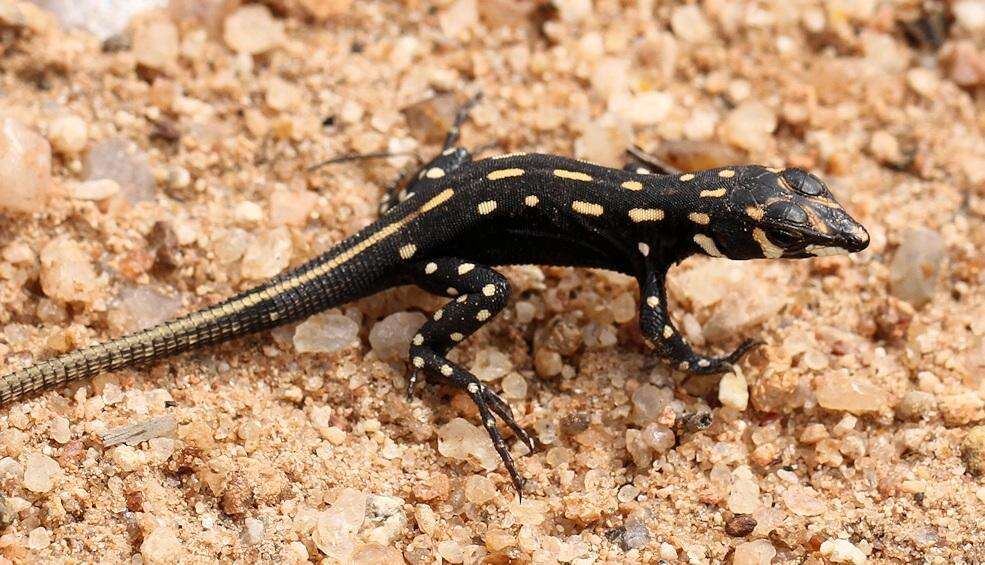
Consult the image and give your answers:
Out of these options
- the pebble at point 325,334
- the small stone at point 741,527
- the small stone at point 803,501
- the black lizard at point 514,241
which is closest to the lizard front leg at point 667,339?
the black lizard at point 514,241

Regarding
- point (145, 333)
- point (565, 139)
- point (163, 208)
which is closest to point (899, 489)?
point (565, 139)

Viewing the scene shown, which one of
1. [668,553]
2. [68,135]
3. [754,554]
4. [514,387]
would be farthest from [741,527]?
[68,135]

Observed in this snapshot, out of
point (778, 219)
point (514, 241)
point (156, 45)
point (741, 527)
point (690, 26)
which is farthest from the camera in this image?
point (690, 26)

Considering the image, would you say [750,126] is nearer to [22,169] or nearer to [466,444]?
[466,444]

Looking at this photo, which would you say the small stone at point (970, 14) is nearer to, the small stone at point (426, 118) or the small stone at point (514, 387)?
the small stone at point (426, 118)

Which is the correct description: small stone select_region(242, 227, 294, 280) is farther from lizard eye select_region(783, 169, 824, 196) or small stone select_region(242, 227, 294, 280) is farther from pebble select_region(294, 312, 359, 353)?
lizard eye select_region(783, 169, 824, 196)

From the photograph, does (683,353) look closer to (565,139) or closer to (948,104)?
(565,139)
